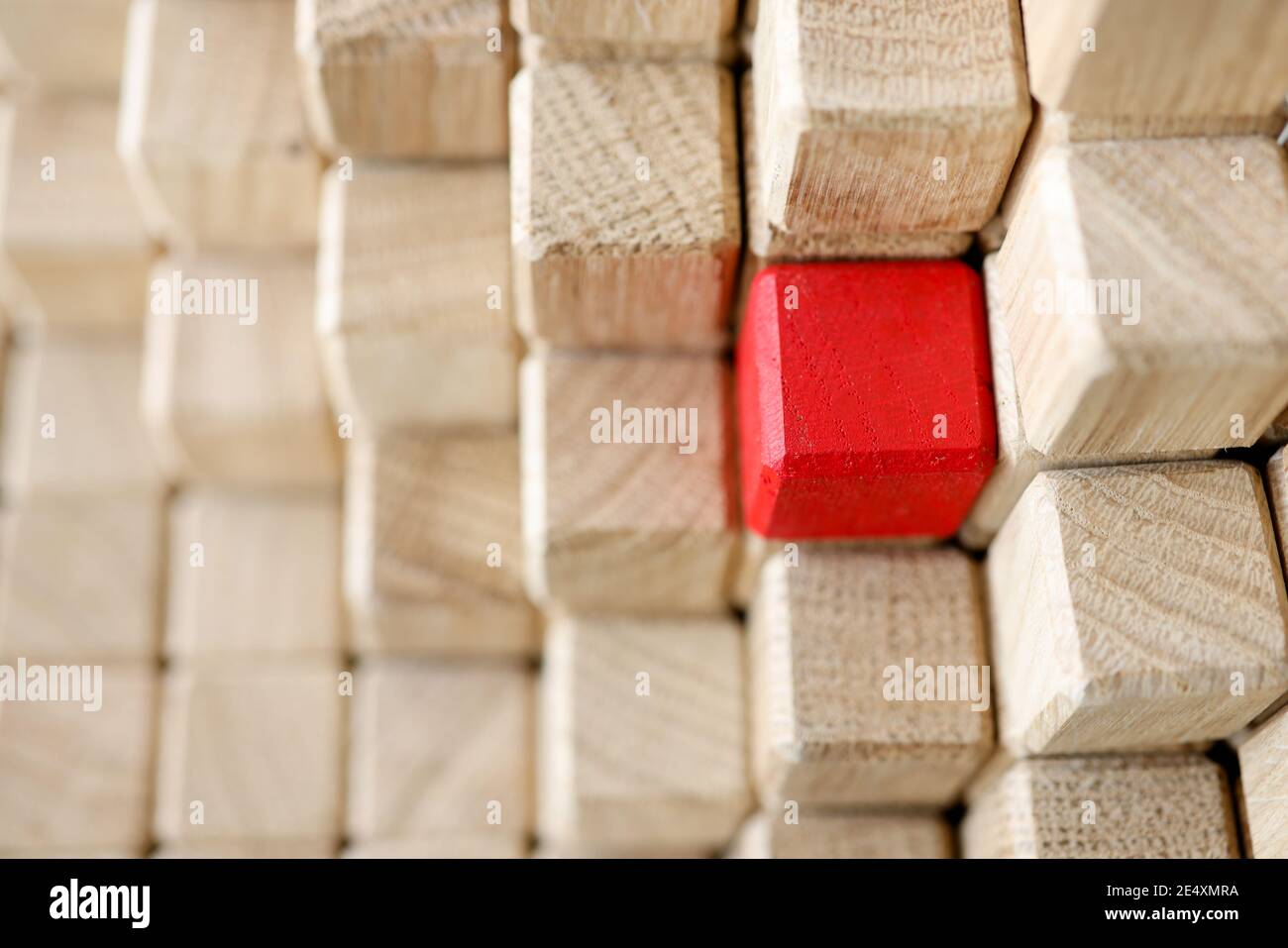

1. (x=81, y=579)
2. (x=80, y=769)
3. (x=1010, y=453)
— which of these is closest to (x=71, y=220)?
(x=81, y=579)

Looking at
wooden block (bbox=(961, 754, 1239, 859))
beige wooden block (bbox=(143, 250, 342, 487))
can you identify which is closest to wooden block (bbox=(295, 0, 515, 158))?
beige wooden block (bbox=(143, 250, 342, 487))

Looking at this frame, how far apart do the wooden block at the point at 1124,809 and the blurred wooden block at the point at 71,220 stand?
699 millimetres

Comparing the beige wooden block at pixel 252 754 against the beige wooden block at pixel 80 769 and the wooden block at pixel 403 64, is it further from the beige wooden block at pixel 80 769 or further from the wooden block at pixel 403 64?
the wooden block at pixel 403 64

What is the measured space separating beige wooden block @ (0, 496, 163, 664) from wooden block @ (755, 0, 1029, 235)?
55 centimetres

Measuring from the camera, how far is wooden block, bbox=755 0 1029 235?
57 cm

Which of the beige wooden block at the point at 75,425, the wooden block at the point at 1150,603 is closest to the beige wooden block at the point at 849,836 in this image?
the wooden block at the point at 1150,603

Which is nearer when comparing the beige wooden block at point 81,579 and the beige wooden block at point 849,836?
the beige wooden block at point 849,836

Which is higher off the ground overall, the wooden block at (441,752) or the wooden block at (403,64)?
the wooden block at (403,64)

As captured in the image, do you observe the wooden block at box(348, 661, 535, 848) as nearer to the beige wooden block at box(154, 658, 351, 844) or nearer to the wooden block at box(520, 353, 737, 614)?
the beige wooden block at box(154, 658, 351, 844)

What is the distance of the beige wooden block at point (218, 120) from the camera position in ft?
2.57

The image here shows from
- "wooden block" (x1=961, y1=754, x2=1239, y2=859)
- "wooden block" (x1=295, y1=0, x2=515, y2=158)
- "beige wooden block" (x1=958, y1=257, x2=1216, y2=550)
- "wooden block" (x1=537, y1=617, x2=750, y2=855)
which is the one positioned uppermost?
"wooden block" (x1=295, y1=0, x2=515, y2=158)

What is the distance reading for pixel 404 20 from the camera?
691 mm
